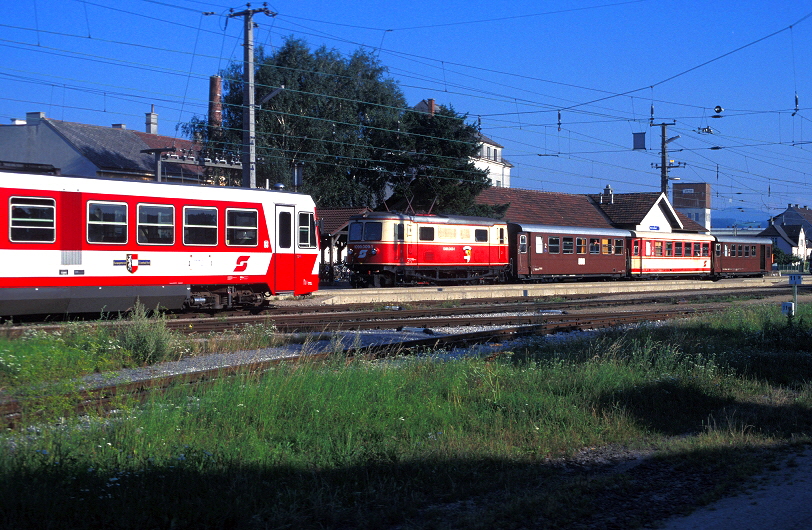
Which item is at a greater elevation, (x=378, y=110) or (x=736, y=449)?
(x=378, y=110)

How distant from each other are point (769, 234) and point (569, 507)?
386ft

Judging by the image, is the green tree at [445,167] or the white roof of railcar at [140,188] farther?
the green tree at [445,167]

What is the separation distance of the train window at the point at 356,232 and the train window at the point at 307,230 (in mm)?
9805

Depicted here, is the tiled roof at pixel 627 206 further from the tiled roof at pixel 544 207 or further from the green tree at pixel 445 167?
the green tree at pixel 445 167

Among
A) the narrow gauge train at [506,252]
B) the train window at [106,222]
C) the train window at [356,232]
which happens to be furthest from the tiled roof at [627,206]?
the train window at [106,222]

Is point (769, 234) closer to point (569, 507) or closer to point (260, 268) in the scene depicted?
point (260, 268)

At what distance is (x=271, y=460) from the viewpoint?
6.32 m

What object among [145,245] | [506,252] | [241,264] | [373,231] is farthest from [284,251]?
[506,252]

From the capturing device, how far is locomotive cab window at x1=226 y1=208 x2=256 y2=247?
1850 centimetres

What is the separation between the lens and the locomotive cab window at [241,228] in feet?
60.7

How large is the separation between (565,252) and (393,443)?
101 ft

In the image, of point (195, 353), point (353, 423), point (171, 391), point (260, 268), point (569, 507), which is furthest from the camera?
point (260, 268)

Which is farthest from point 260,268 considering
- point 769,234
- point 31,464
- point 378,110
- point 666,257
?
point 769,234

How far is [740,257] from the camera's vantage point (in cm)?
4906
